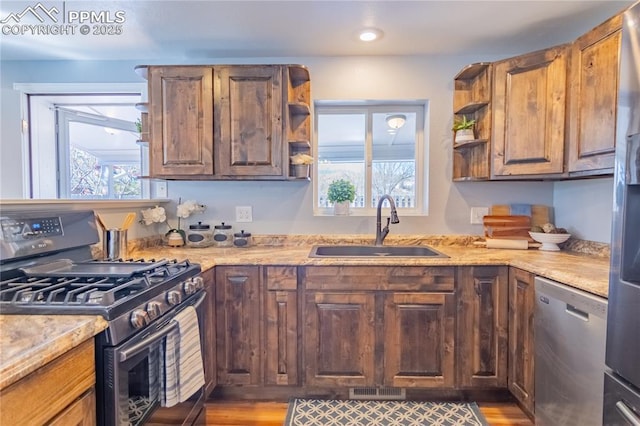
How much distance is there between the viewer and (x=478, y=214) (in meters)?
2.44

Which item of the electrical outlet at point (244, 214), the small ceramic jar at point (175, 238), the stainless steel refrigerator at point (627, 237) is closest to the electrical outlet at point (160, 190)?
the small ceramic jar at point (175, 238)

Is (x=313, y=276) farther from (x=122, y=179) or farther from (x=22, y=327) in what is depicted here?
(x=122, y=179)

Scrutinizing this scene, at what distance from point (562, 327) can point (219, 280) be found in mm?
1740

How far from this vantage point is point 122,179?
253cm

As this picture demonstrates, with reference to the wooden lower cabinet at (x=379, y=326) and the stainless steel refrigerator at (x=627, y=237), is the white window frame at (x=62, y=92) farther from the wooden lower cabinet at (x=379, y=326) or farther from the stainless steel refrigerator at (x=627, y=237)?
the stainless steel refrigerator at (x=627, y=237)

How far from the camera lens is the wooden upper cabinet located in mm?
1525

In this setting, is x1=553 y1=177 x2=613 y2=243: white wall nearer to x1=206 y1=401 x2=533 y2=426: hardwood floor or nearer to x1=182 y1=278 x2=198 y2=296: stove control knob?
x1=206 y1=401 x2=533 y2=426: hardwood floor

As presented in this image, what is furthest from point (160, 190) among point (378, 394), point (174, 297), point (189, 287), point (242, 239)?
point (378, 394)

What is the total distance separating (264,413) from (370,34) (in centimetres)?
242

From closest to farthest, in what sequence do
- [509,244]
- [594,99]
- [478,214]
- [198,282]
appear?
[198,282], [594,99], [509,244], [478,214]

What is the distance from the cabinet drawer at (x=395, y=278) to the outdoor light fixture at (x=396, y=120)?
4.07 feet

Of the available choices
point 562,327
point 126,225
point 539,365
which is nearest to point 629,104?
point 562,327

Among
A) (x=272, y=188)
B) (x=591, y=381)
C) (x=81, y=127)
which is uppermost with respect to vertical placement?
(x=81, y=127)

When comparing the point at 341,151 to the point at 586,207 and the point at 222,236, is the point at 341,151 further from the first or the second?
the point at 586,207
